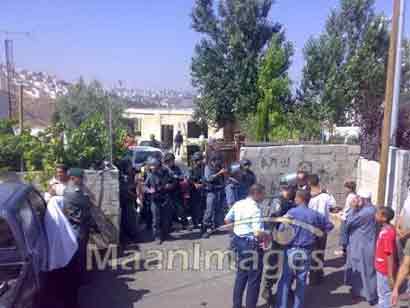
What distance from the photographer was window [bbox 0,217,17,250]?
438 centimetres

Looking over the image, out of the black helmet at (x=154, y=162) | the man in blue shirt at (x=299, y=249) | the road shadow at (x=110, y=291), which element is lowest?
the road shadow at (x=110, y=291)

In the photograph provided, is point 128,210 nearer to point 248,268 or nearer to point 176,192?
point 176,192

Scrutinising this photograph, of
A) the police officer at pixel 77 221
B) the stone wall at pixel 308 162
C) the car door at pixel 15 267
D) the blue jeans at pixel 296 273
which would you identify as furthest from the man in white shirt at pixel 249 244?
the stone wall at pixel 308 162

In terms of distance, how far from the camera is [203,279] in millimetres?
7219

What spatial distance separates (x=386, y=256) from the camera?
17.9 feet

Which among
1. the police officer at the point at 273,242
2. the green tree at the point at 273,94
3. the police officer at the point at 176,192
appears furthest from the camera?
the green tree at the point at 273,94

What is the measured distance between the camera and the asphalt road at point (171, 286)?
20.8 feet

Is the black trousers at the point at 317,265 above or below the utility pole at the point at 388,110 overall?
below

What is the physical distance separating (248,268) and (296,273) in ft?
1.98

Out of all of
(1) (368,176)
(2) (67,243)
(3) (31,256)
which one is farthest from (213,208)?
(3) (31,256)

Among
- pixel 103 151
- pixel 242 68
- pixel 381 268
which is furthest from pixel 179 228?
pixel 242 68

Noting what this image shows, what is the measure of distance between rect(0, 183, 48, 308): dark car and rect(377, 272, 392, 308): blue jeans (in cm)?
385

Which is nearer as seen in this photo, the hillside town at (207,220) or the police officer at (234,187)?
the hillside town at (207,220)

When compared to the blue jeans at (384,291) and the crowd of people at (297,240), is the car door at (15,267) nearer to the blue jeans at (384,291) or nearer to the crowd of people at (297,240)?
the crowd of people at (297,240)
